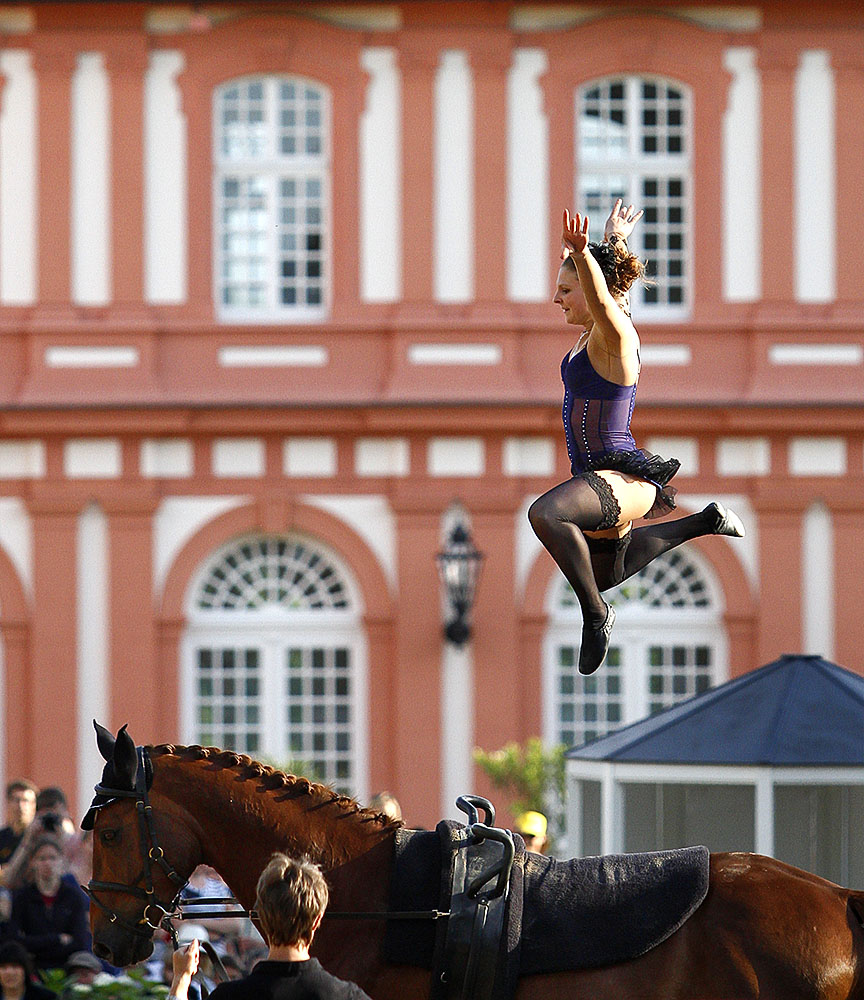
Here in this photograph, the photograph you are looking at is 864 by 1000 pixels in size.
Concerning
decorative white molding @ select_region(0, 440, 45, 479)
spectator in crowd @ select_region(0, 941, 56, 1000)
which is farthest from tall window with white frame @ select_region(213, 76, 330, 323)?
spectator in crowd @ select_region(0, 941, 56, 1000)

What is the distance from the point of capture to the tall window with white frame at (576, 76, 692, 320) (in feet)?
58.8

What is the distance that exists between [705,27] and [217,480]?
5.89 m

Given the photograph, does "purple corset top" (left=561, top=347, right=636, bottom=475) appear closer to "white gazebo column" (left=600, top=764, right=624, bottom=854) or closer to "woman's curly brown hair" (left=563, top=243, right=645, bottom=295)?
"woman's curly brown hair" (left=563, top=243, right=645, bottom=295)

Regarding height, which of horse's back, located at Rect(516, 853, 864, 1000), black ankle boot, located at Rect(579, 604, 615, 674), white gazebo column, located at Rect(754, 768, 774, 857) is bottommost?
white gazebo column, located at Rect(754, 768, 774, 857)

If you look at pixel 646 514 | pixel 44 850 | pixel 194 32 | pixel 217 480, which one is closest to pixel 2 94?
pixel 194 32

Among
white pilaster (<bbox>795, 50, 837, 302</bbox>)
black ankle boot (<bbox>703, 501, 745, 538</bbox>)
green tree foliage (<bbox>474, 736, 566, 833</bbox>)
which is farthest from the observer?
white pilaster (<bbox>795, 50, 837, 302</bbox>)

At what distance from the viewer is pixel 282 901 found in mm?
4742

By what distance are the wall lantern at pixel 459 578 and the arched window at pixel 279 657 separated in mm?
913

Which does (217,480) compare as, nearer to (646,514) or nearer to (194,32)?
(194,32)

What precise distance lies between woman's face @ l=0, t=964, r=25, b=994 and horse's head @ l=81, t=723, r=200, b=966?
323 cm

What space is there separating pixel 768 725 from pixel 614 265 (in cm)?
430

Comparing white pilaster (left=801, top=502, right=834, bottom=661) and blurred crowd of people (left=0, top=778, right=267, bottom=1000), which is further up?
white pilaster (left=801, top=502, right=834, bottom=661)

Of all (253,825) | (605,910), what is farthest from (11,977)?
(605,910)

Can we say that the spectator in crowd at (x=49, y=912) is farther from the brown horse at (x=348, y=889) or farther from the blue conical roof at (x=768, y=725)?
the brown horse at (x=348, y=889)
